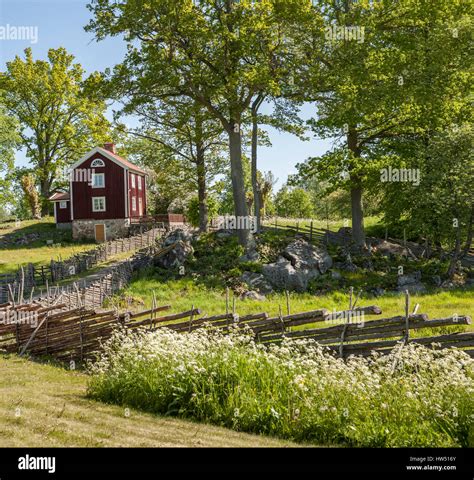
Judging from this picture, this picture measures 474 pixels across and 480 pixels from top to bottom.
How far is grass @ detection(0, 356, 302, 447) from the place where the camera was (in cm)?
724

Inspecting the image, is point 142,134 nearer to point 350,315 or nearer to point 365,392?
point 350,315

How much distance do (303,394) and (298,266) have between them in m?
16.8

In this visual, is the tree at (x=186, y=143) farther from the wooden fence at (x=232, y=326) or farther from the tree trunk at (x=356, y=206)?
the wooden fence at (x=232, y=326)

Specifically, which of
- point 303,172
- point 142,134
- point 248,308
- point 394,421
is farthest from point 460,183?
point 142,134

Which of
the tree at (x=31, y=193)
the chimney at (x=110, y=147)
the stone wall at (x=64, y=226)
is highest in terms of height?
the chimney at (x=110, y=147)

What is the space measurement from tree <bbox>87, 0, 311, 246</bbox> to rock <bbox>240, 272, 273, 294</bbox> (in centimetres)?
872

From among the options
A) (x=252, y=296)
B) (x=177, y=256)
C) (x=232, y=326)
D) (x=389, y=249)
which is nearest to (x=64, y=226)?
(x=177, y=256)

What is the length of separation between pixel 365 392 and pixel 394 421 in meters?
0.64

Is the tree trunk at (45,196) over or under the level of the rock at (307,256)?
over

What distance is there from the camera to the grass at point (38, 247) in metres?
32.3

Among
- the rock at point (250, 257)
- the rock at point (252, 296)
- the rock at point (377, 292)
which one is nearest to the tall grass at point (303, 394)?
the rock at point (252, 296)

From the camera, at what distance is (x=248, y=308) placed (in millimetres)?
19312

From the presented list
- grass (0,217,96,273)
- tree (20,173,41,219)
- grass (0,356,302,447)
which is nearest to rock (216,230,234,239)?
grass (0,217,96,273)

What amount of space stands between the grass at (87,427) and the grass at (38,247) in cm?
2019
